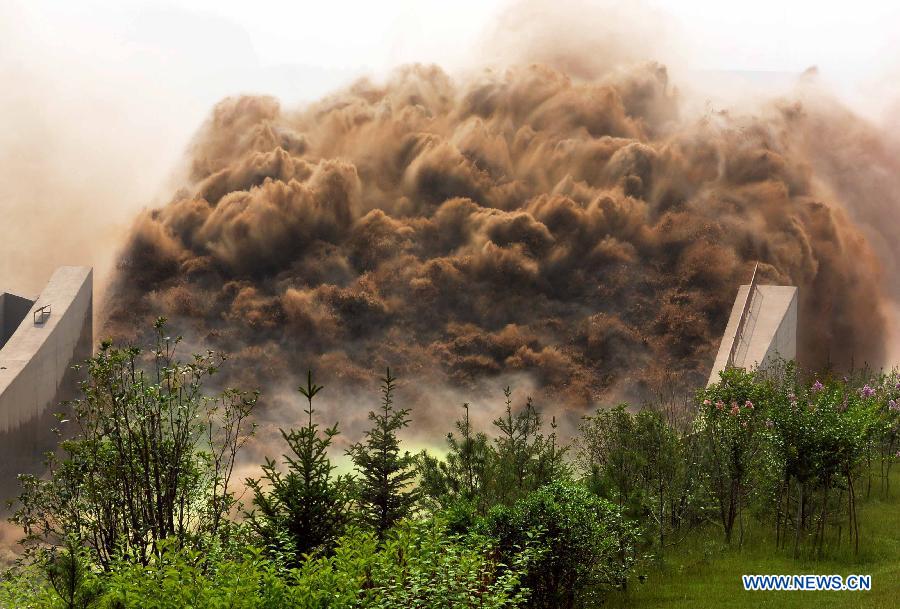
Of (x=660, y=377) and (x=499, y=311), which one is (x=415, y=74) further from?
(x=660, y=377)

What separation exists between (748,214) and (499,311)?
824 cm

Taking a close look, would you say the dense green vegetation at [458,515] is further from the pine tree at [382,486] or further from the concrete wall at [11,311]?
the concrete wall at [11,311]

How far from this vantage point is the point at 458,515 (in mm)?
11656

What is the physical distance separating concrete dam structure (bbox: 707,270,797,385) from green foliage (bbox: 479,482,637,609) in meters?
13.3

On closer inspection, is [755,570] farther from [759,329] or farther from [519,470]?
[759,329]

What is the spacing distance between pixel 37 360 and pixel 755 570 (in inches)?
636

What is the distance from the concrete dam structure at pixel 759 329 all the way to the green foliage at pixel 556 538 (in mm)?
13277

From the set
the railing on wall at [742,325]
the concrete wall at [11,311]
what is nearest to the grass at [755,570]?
the railing on wall at [742,325]

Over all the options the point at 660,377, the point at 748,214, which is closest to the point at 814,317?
the point at 748,214

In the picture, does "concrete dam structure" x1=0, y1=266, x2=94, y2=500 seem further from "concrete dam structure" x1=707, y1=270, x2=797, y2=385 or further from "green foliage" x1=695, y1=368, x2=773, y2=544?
"concrete dam structure" x1=707, y1=270, x2=797, y2=385

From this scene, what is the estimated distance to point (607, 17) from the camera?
3547 centimetres

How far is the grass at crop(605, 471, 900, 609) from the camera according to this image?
12.3m

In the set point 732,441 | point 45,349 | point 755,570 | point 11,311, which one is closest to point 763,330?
point 732,441

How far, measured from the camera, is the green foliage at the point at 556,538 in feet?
36.6
